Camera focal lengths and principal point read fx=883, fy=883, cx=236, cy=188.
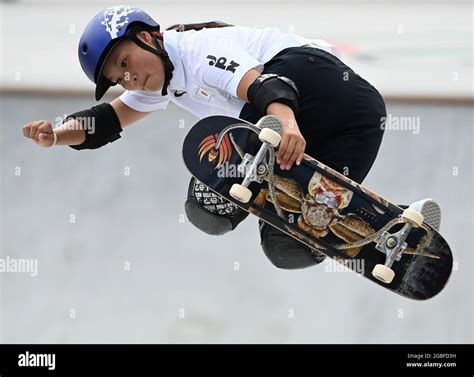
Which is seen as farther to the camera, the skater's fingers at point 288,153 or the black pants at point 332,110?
the black pants at point 332,110

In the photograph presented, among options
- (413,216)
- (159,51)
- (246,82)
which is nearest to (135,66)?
(159,51)

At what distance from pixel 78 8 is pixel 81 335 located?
4489 mm

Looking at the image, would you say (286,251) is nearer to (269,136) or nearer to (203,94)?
(269,136)

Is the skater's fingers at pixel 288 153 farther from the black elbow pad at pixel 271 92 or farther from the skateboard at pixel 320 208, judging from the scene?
the black elbow pad at pixel 271 92

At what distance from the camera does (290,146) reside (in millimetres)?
3439

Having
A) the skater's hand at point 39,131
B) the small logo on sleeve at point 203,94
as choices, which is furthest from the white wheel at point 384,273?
the skater's hand at point 39,131

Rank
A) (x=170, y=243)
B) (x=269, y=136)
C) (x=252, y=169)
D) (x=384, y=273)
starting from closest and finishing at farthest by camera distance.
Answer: (x=269, y=136)
(x=252, y=169)
(x=384, y=273)
(x=170, y=243)

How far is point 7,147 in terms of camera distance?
6.52m

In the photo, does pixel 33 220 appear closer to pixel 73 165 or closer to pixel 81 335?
pixel 73 165

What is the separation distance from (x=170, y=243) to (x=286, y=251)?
6.76 feet

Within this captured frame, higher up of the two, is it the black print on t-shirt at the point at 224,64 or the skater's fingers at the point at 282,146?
the black print on t-shirt at the point at 224,64

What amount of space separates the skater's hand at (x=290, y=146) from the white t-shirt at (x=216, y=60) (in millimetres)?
304

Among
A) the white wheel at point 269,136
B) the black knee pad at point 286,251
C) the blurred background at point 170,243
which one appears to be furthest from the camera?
the blurred background at point 170,243

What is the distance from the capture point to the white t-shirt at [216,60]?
355cm
